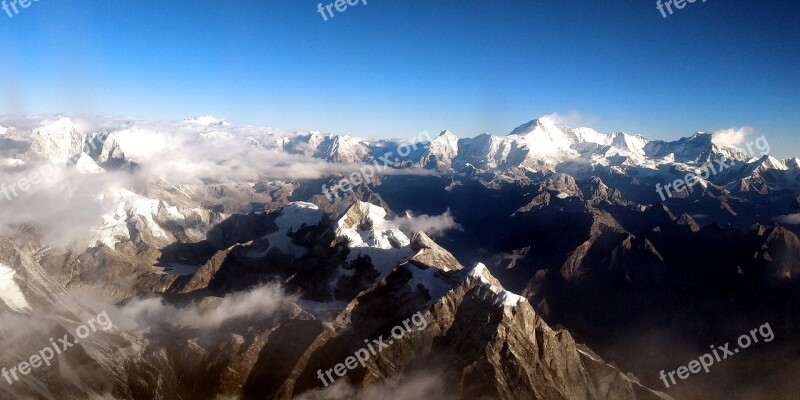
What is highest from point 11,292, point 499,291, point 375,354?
point 11,292

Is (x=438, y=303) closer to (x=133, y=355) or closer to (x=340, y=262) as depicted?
(x=340, y=262)

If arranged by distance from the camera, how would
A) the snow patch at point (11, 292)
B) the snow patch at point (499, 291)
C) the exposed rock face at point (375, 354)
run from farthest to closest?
the snow patch at point (499, 291), the exposed rock face at point (375, 354), the snow patch at point (11, 292)

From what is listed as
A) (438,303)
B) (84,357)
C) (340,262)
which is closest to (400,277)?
(438,303)

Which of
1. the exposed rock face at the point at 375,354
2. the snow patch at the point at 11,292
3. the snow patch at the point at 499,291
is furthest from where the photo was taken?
the snow patch at the point at 499,291

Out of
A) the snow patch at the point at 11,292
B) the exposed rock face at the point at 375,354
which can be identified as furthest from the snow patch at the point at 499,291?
the snow patch at the point at 11,292

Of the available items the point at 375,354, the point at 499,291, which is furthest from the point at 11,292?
the point at 499,291

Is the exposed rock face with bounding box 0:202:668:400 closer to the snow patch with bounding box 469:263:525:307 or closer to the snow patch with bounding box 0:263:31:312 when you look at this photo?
the snow patch with bounding box 469:263:525:307

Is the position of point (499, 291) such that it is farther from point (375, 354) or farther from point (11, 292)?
point (11, 292)

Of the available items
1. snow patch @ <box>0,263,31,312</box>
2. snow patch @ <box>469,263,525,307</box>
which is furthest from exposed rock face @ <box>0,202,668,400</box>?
snow patch @ <box>0,263,31,312</box>

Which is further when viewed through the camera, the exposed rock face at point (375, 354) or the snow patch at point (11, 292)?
the exposed rock face at point (375, 354)

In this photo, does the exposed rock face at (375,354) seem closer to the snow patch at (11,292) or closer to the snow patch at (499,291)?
the snow patch at (499,291)

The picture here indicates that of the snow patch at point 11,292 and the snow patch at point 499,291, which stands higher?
the snow patch at point 11,292

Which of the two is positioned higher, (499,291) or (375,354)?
(375,354)
